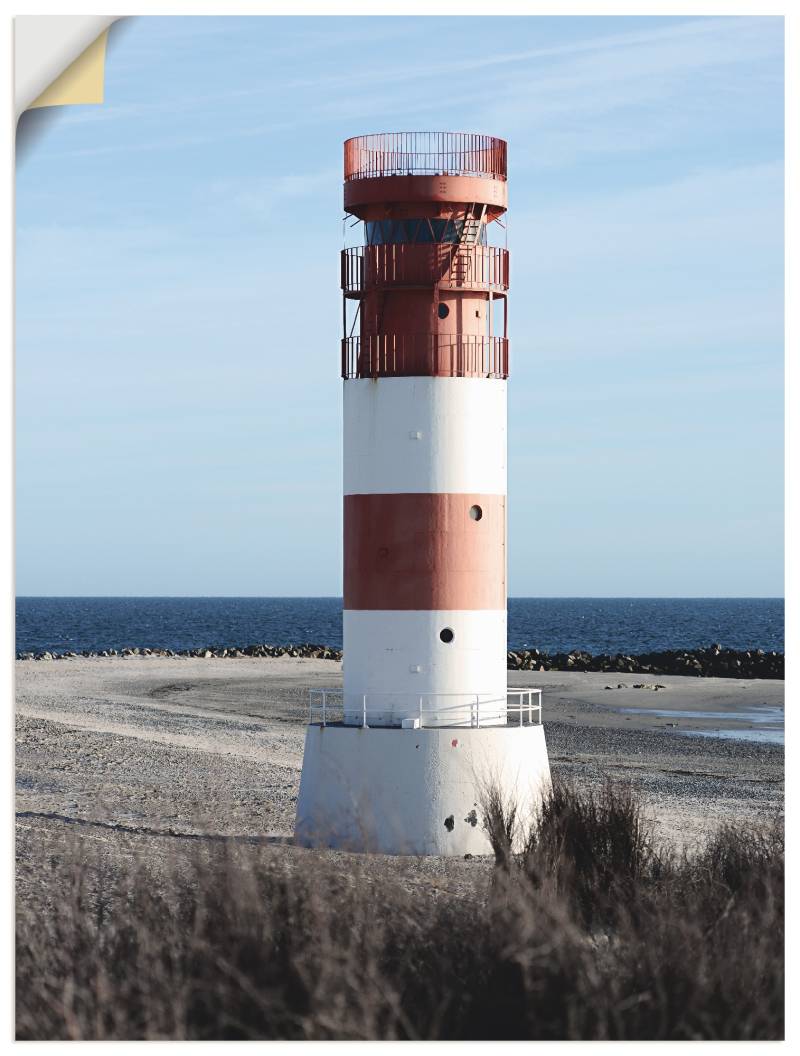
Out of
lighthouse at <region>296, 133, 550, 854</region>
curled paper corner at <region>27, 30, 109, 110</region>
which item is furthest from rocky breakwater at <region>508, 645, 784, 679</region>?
curled paper corner at <region>27, 30, 109, 110</region>

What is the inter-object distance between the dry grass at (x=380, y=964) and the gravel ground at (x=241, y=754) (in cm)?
143

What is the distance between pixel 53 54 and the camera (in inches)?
210

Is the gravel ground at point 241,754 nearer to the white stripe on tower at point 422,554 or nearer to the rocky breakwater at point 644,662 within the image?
the white stripe on tower at point 422,554

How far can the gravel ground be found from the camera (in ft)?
54.5

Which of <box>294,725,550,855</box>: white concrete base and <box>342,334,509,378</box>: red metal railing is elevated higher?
<box>342,334,509,378</box>: red metal railing

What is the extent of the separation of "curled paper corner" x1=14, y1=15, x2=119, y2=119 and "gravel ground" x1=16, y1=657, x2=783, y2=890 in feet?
21.4

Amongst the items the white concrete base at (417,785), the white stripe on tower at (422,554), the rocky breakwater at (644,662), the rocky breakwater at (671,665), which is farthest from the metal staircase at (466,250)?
the rocky breakwater at (671,665)

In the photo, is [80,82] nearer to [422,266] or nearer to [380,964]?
[380,964]

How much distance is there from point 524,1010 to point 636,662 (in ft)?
157

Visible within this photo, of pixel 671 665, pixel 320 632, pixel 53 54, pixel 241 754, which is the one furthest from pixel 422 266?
pixel 320 632

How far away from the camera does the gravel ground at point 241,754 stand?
1661 centimetres

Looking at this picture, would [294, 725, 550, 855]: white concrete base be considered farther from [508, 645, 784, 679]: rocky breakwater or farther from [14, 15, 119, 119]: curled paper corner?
[508, 645, 784, 679]: rocky breakwater

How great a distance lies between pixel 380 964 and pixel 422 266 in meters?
8.89
